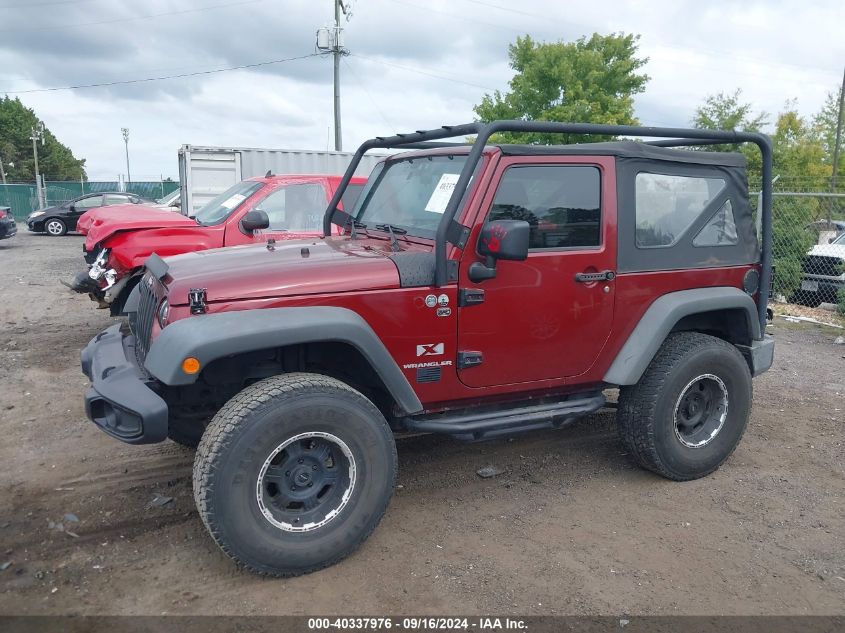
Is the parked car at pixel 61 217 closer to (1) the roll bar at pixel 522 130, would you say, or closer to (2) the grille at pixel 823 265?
(2) the grille at pixel 823 265

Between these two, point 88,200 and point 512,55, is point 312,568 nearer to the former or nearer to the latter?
point 512,55

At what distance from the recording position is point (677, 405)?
13.8 feet

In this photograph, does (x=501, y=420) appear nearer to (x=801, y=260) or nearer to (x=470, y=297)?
(x=470, y=297)

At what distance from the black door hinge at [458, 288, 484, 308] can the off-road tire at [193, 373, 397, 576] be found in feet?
2.37

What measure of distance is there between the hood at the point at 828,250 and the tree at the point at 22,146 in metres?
64.4

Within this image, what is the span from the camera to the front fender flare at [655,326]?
13.1ft

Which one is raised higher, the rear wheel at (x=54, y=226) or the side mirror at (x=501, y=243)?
the side mirror at (x=501, y=243)

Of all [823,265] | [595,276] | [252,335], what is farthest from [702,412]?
[823,265]

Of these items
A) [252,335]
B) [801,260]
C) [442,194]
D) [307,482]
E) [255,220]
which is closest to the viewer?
[252,335]

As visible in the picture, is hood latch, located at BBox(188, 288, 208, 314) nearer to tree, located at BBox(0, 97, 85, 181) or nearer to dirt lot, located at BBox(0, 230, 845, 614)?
dirt lot, located at BBox(0, 230, 845, 614)

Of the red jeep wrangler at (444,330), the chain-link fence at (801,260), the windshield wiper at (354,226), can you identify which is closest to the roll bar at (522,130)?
the red jeep wrangler at (444,330)

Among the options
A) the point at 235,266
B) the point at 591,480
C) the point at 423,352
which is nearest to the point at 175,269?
the point at 235,266

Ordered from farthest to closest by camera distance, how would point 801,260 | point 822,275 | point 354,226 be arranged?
point 801,260 → point 822,275 → point 354,226

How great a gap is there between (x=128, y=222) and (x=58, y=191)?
103 feet
